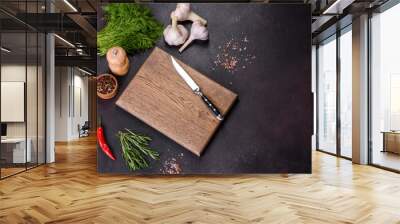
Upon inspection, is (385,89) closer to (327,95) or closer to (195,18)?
(327,95)

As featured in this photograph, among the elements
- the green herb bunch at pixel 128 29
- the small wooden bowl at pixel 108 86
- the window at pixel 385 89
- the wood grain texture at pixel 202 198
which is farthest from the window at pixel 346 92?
the small wooden bowl at pixel 108 86

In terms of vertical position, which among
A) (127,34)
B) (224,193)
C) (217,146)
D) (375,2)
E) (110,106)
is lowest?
(224,193)

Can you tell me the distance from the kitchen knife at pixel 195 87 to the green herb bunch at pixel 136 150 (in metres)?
0.88

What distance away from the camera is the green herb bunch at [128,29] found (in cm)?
471

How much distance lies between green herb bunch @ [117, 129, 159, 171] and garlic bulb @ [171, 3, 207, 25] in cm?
157

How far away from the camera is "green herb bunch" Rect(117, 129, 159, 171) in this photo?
4.83 meters

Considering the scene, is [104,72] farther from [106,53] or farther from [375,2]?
[375,2]

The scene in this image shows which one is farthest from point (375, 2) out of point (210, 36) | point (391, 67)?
point (210, 36)

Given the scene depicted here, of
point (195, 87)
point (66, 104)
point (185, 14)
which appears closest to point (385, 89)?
point (195, 87)

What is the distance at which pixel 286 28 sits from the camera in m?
4.92

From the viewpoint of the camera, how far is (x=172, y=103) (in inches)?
185

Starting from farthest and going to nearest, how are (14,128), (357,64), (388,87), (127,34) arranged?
(357,64), (388,87), (14,128), (127,34)

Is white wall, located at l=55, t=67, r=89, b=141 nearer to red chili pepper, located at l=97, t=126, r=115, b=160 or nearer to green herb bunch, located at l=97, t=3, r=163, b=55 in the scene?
red chili pepper, located at l=97, t=126, r=115, b=160

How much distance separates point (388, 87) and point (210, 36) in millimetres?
3342
